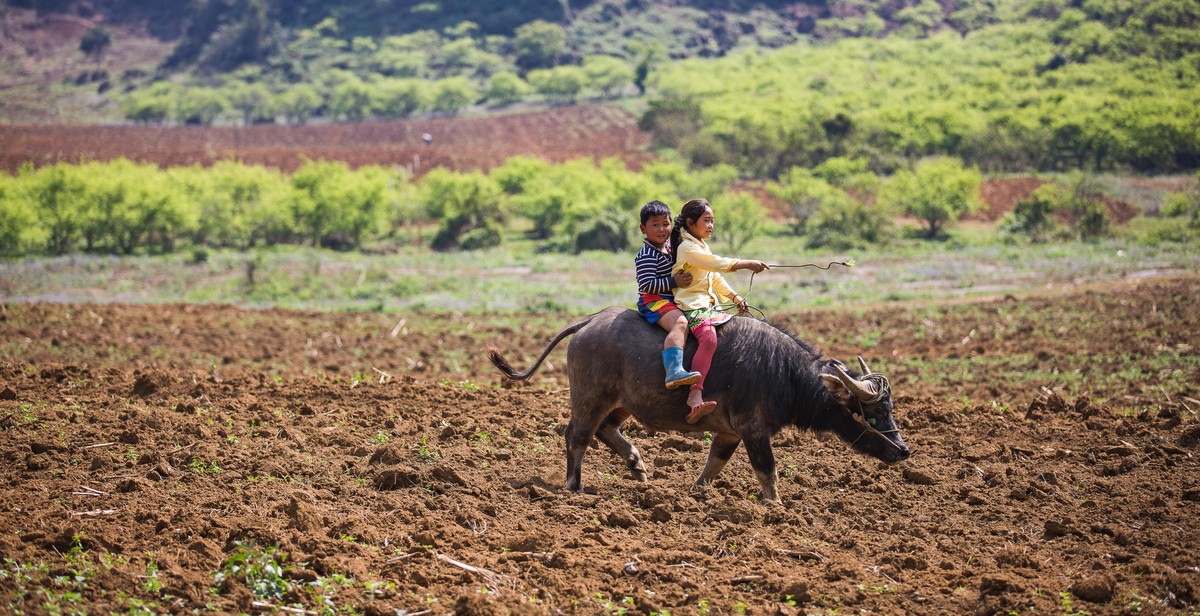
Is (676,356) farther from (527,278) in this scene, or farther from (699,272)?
(527,278)

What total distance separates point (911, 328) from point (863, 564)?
13721 mm

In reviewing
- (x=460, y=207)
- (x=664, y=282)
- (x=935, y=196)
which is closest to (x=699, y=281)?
(x=664, y=282)

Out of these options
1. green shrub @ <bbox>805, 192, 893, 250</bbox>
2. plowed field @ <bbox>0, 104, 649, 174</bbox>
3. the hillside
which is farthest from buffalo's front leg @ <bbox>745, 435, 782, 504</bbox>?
the hillside

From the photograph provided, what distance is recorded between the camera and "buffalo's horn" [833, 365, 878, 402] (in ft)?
26.1

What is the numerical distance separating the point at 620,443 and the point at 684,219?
84.5 inches

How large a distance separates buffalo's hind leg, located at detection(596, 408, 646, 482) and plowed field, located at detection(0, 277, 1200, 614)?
14 cm

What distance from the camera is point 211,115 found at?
94.8 m

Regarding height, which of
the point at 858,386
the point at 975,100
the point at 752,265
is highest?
the point at 975,100

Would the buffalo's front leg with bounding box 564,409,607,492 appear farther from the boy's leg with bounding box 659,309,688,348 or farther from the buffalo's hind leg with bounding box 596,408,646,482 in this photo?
the boy's leg with bounding box 659,309,688,348

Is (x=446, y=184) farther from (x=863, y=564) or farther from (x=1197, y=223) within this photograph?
(x=863, y=564)

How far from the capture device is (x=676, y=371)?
7938mm

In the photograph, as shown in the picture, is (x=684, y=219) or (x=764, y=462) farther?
(x=764, y=462)

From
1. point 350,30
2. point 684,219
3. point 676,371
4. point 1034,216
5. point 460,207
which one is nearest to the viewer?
point 676,371

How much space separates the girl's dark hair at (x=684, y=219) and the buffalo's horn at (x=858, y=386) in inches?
62.2
